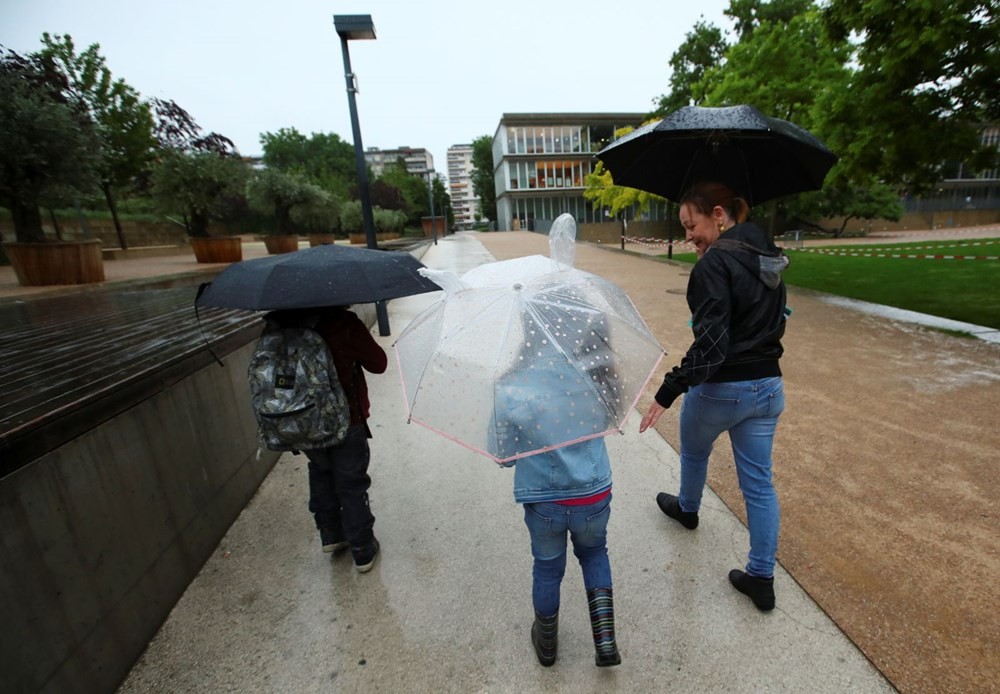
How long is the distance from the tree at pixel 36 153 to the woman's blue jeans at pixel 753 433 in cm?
1211

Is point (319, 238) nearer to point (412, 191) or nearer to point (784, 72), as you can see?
point (784, 72)

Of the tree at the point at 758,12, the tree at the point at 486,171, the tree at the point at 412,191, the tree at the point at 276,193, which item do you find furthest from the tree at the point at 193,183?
the tree at the point at 486,171

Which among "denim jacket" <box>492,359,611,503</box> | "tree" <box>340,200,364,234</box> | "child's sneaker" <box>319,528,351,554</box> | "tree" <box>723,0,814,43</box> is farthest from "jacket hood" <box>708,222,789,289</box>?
"tree" <box>340,200,364,234</box>

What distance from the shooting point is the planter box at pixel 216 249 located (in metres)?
14.4

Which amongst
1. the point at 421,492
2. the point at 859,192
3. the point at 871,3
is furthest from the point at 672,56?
the point at 421,492

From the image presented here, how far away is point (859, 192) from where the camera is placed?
3244cm

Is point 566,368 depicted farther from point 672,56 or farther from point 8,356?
point 672,56

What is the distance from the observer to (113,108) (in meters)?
16.8

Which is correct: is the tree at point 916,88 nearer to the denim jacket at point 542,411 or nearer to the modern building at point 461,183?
the denim jacket at point 542,411

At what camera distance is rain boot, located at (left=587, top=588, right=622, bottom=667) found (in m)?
1.89

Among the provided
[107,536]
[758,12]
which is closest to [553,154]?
[758,12]

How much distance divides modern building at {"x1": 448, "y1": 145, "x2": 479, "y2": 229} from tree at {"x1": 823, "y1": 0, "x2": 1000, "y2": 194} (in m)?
142

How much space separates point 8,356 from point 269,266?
9.24 ft

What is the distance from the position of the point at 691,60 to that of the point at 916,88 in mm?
27528
